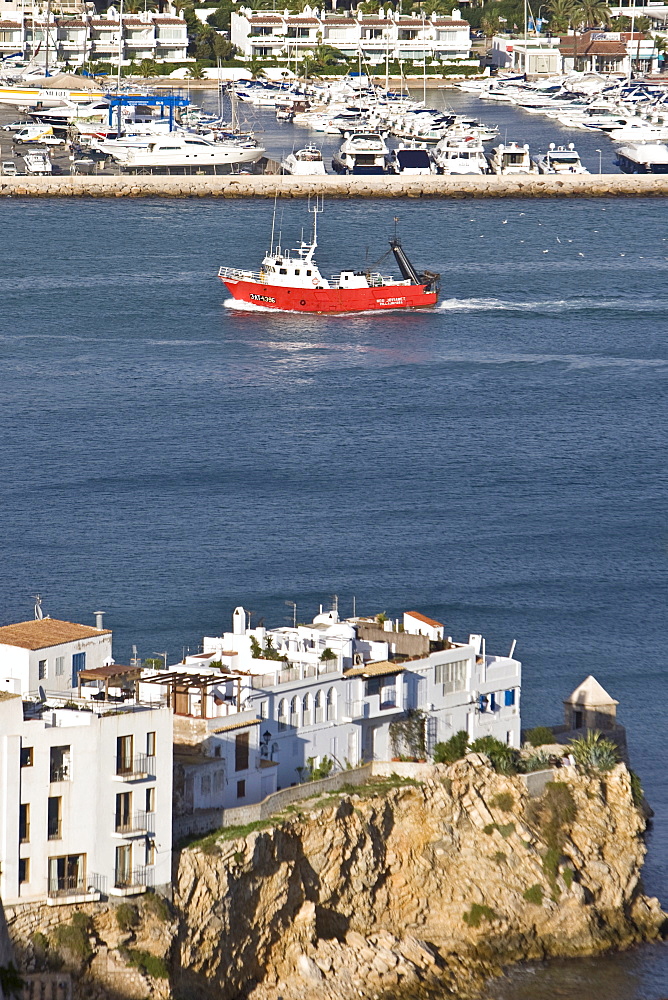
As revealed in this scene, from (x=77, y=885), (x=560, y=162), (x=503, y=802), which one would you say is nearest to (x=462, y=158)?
(x=560, y=162)

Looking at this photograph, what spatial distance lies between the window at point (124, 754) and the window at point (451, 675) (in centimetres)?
1113

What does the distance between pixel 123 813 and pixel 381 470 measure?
4888 cm

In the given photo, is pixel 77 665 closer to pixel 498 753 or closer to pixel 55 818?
pixel 498 753

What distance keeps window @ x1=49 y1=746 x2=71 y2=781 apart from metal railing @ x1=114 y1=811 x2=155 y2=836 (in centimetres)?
123

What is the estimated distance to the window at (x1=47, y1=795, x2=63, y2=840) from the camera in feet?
115

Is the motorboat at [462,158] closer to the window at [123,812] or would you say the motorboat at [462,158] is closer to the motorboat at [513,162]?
the motorboat at [513,162]

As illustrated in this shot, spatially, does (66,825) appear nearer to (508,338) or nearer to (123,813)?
(123,813)

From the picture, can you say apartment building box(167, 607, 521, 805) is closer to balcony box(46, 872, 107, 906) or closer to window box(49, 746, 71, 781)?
balcony box(46, 872, 107, 906)

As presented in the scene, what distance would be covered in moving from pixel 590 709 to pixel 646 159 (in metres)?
125

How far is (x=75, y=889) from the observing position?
3538 centimetres

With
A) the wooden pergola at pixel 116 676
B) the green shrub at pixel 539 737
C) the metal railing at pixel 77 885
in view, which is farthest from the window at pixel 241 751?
the green shrub at pixel 539 737

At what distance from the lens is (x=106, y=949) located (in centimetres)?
3503

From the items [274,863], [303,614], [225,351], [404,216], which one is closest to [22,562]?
[303,614]

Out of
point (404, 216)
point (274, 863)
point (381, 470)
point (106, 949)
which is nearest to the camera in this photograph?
point (106, 949)
